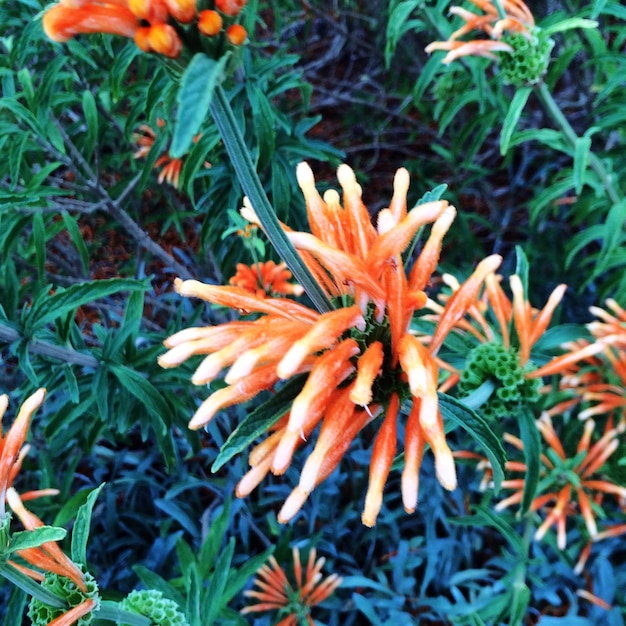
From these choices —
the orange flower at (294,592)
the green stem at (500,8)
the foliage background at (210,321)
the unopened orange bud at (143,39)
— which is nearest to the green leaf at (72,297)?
the foliage background at (210,321)

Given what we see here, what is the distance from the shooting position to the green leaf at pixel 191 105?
449 mm

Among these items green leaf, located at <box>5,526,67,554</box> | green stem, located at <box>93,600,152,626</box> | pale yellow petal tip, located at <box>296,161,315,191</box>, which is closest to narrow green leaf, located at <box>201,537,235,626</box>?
green stem, located at <box>93,600,152,626</box>

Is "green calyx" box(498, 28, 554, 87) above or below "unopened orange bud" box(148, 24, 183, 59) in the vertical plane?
below

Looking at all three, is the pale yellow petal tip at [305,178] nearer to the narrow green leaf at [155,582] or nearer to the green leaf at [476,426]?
the green leaf at [476,426]

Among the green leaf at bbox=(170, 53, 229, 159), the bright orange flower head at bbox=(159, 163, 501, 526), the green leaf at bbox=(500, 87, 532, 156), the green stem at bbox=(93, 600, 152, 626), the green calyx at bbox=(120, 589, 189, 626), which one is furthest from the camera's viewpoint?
the green leaf at bbox=(500, 87, 532, 156)

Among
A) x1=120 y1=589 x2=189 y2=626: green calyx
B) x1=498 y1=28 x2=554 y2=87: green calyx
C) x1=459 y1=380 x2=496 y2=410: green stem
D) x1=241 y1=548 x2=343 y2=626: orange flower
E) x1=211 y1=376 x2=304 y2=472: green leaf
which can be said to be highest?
x1=498 y1=28 x2=554 y2=87: green calyx

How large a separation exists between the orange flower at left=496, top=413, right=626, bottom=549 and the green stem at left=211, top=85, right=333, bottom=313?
1364 mm

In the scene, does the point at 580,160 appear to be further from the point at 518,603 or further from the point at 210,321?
the point at 210,321

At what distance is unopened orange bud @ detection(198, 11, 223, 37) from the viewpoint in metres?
0.52

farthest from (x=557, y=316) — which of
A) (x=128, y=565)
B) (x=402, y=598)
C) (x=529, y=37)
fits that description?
(x=128, y=565)

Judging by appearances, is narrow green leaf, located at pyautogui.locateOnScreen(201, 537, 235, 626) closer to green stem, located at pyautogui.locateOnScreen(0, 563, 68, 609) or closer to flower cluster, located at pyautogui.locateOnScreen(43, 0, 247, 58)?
green stem, located at pyautogui.locateOnScreen(0, 563, 68, 609)

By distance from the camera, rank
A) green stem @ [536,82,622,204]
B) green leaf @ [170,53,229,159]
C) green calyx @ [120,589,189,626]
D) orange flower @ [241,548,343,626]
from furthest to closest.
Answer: orange flower @ [241,548,343,626] < green stem @ [536,82,622,204] < green calyx @ [120,589,189,626] < green leaf @ [170,53,229,159]

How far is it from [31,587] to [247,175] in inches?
30.0

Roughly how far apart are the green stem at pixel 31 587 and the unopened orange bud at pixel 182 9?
2.67ft
